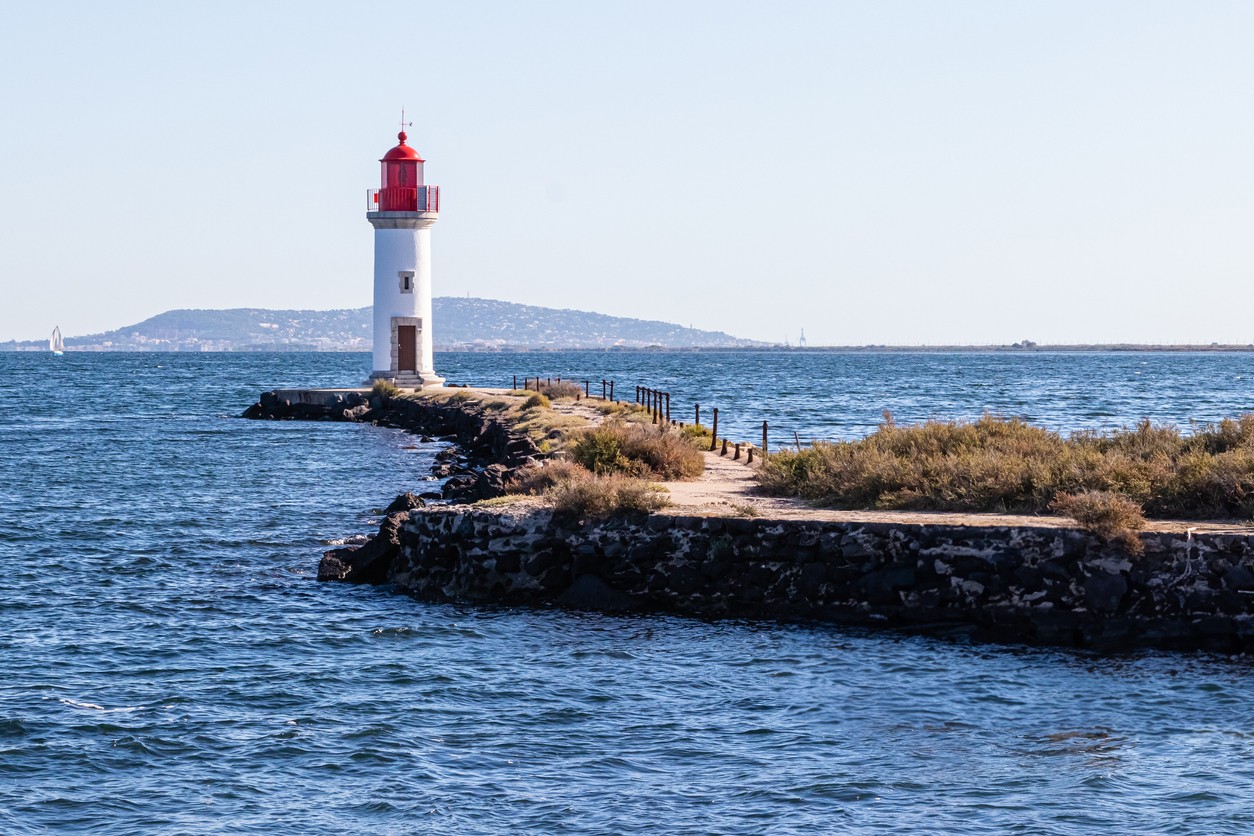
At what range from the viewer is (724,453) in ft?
96.8

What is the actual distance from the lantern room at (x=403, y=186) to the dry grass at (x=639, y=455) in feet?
107

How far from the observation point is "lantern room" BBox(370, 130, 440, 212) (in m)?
56.3

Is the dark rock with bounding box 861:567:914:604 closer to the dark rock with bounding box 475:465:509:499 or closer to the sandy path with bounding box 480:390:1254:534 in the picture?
the sandy path with bounding box 480:390:1254:534

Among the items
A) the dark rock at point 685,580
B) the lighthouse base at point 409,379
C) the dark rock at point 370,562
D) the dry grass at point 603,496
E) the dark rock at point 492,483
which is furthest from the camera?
the lighthouse base at point 409,379

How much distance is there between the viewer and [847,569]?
730 inches

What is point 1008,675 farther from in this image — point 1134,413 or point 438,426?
point 1134,413

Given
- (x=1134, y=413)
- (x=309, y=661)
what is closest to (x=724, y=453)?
(x=309, y=661)

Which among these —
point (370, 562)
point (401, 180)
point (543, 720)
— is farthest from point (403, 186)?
point (543, 720)

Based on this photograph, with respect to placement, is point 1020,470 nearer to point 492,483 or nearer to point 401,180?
point 492,483

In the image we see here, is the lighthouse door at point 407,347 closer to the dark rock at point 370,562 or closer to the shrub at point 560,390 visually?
the shrub at point 560,390

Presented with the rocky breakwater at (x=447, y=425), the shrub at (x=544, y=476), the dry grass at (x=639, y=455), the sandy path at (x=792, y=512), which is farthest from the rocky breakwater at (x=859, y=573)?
the rocky breakwater at (x=447, y=425)

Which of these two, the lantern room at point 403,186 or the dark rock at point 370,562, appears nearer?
the dark rock at point 370,562

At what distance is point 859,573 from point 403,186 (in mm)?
41361

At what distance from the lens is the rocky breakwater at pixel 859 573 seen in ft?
56.3
